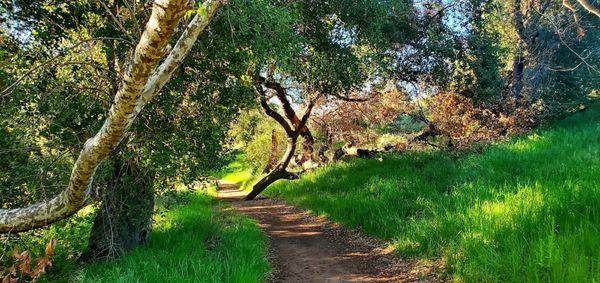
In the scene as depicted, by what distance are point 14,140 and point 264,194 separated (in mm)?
15964

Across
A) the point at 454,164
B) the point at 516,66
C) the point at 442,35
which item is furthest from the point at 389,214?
the point at 516,66

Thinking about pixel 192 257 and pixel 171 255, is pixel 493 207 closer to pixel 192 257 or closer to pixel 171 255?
pixel 192 257

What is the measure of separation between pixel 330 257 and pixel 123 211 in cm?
445

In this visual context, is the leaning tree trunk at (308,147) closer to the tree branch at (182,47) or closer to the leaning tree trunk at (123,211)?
the leaning tree trunk at (123,211)

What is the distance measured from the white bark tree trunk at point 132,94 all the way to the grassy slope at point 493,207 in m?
5.01

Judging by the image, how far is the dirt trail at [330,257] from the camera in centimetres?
693

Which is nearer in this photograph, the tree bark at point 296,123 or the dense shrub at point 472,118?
the dense shrub at point 472,118

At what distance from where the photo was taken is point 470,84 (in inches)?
567

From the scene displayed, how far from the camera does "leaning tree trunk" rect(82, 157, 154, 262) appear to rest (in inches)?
278

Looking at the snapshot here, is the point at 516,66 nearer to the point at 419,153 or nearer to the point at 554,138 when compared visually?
the point at 554,138

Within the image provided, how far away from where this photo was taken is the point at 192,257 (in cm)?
671

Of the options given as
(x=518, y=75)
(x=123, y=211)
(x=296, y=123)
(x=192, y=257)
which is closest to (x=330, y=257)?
(x=192, y=257)

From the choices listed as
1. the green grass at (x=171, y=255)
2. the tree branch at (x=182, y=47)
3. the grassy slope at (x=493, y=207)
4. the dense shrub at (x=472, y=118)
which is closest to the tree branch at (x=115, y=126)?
the tree branch at (x=182, y=47)

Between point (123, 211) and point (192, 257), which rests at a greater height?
point (123, 211)
